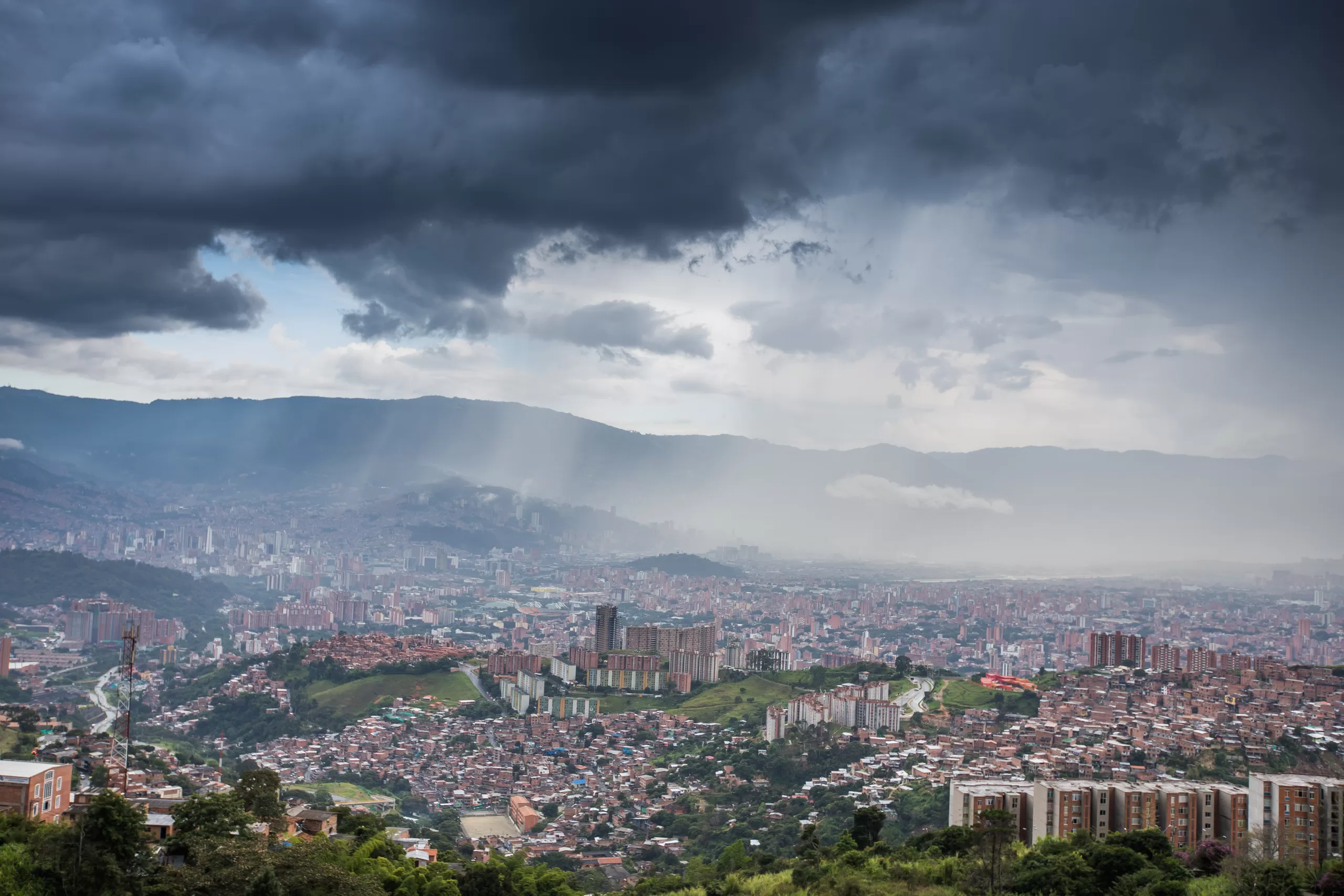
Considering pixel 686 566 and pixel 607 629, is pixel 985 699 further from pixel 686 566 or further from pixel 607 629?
pixel 686 566

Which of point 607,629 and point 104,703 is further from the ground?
point 607,629

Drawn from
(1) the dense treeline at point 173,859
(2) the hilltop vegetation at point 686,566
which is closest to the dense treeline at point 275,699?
(1) the dense treeline at point 173,859

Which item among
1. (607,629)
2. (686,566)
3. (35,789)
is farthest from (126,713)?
(686,566)

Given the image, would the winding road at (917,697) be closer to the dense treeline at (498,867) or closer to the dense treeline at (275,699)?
the dense treeline at (275,699)

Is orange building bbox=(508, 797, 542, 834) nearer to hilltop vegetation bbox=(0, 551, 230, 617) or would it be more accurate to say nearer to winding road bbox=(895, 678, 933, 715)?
winding road bbox=(895, 678, 933, 715)

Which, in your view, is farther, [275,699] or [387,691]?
[387,691]

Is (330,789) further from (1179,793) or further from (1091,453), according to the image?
(1091,453)

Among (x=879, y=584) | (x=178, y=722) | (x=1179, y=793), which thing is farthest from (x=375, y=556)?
(x=1179, y=793)
